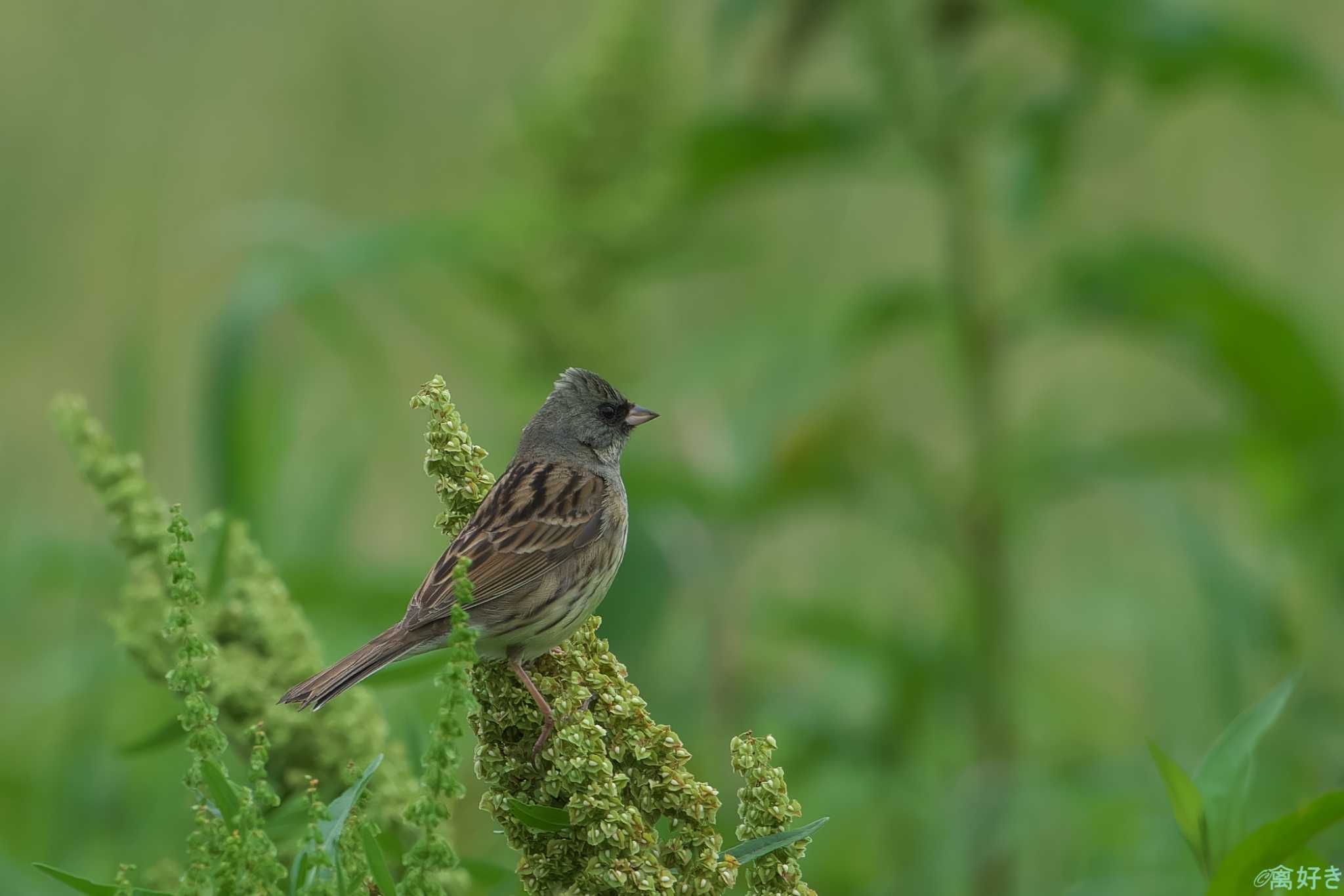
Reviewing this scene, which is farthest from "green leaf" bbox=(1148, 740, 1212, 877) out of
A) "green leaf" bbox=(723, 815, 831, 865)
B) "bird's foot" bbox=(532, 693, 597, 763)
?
"bird's foot" bbox=(532, 693, 597, 763)

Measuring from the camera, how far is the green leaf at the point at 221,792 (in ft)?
5.16

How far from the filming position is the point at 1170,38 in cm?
377

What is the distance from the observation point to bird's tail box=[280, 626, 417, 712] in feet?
6.44

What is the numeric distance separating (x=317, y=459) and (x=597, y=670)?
3.70 metres

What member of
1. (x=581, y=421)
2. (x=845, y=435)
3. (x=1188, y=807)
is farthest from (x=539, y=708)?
(x=845, y=435)

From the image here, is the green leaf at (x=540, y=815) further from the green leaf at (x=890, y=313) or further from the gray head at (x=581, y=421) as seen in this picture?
the green leaf at (x=890, y=313)

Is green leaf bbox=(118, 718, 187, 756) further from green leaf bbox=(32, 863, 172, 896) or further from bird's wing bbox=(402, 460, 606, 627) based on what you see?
green leaf bbox=(32, 863, 172, 896)

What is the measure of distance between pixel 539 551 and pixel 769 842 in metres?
1.08

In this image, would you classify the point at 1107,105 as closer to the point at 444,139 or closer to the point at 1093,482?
the point at 1093,482

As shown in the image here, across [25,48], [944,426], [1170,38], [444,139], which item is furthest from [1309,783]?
[25,48]

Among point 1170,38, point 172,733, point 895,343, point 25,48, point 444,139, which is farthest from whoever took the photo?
point 444,139

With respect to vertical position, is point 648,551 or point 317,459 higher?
point 317,459

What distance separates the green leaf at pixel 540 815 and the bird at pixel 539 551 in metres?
0.10

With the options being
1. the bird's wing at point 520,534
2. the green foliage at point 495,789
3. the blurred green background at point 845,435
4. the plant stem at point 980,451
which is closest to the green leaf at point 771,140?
the blurred green background at point 845,435
